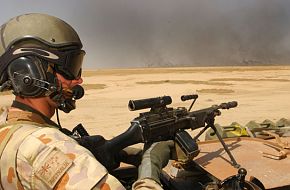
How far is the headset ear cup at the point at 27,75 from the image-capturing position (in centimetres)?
209

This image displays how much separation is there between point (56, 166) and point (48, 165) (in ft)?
0.12

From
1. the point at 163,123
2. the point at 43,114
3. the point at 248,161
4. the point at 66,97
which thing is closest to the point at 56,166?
the point at 43,114

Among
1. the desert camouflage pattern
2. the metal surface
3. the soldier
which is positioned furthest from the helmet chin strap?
the metal surface

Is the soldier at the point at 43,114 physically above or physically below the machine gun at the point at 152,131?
above

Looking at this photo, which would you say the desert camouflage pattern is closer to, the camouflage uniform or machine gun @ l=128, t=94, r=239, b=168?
the camouflage uniform

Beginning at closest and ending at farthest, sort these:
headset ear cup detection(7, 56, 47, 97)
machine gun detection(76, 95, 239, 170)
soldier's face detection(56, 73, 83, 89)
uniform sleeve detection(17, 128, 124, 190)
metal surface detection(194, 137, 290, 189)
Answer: uniform sleeve detection(17, 128, 124, 190) < headset ear cup detection(7, 56, 47, 97) < soldier's face detection(56, 73, 83, 89) < machine gun detection(76, 95, 239, 170) < metal surface detection(194, 137, 290, 189)

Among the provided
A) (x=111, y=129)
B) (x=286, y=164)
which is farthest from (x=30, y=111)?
(x=111, y=129)

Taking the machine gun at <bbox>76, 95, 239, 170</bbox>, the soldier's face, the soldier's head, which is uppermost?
the soldier's head

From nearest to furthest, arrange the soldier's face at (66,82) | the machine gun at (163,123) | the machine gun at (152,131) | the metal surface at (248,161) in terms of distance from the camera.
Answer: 1. the soldier's face at (66,82)
2. the machine gun at (152,131)
3. the machine gun at (163,123)
4. the metal surface at (248,161)

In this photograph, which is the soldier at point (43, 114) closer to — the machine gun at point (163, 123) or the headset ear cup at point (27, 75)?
the headset ear cup at point (27, 75)

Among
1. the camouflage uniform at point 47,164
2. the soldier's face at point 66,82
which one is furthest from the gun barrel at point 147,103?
the camouflage uniform at point 47,164

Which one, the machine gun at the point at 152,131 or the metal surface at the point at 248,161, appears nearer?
the machine gun at the point at 152,131

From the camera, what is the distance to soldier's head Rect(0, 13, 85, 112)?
2100 millimetres

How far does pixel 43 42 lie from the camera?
2115mm
